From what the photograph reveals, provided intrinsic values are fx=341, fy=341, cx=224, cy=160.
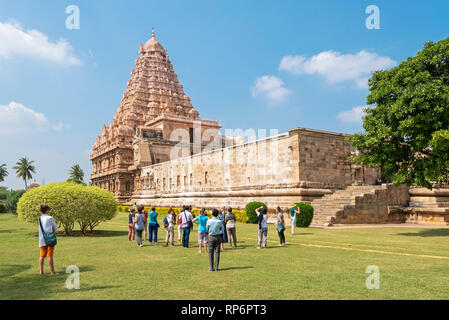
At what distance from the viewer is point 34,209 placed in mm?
14961

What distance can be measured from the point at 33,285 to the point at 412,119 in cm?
1400

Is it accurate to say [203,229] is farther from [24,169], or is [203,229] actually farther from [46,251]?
[24,169]

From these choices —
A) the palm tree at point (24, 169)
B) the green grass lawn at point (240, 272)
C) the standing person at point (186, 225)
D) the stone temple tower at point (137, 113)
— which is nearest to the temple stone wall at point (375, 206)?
the green grass lawn at point (240, 272)

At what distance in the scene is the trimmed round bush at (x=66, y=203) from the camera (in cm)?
1498

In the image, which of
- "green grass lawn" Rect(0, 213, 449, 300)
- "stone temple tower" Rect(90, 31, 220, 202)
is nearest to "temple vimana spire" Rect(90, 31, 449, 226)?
"stone temple tower" Rect(90, 31, 220, 202)

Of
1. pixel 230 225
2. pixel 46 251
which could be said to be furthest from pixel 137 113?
pixel 46 251

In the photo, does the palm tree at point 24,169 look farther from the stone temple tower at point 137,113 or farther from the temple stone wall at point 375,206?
the temple stone wall at point 375,206

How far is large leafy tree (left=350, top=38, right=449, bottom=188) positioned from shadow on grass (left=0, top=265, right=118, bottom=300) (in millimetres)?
12931

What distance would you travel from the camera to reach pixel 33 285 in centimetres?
661

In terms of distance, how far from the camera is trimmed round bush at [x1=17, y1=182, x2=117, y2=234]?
14977mm

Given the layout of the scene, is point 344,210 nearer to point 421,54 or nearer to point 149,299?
point 421,54

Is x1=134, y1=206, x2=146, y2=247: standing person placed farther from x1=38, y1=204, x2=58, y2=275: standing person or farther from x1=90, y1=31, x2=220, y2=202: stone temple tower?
x1=90, y1=31, x2=220, y2=202: stone temple tower

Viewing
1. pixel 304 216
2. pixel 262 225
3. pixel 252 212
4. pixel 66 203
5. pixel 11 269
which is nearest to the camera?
pixel 11 269
